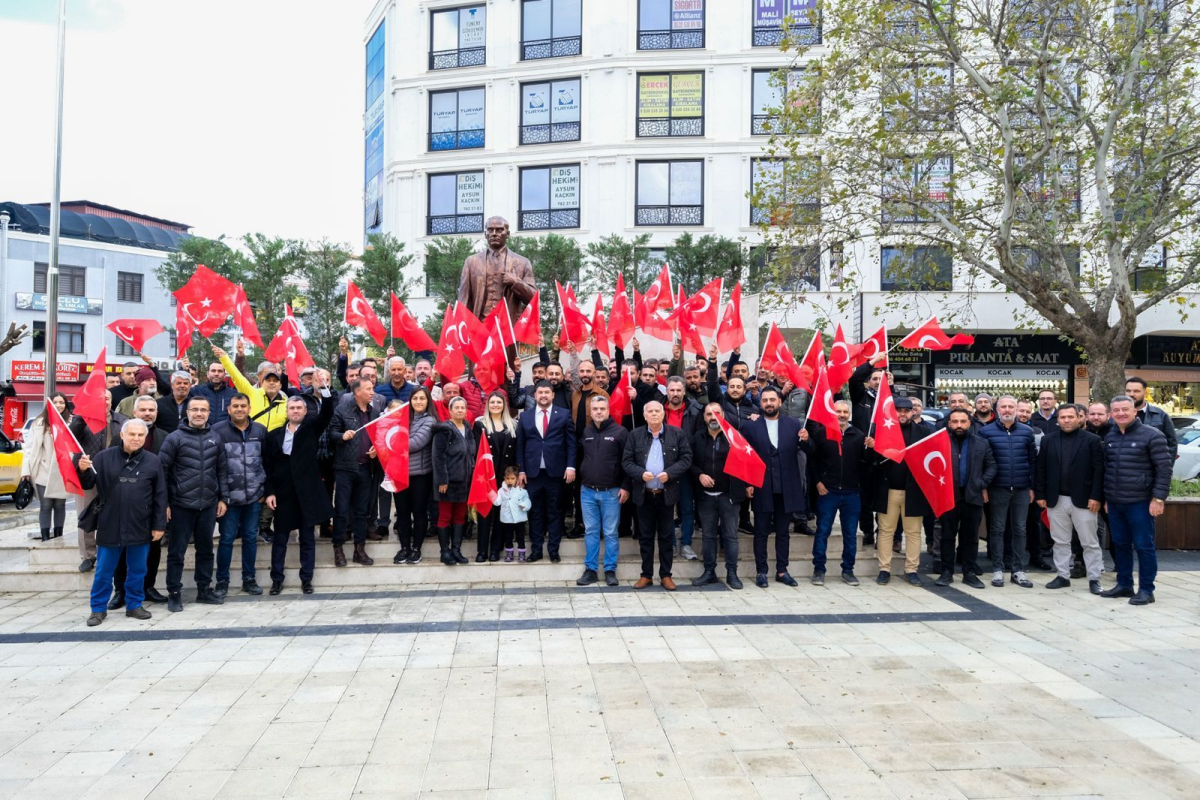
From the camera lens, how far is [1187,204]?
42.0 feet

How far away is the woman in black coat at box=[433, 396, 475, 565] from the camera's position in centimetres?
907

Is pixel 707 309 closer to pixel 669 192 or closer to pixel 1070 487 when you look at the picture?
pixel 1070 487

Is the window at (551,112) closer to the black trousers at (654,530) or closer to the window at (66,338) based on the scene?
the black trousers at (654,530)

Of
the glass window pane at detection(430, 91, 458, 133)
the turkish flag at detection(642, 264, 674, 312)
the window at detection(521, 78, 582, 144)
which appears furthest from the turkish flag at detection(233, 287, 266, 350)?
the glass window pane at detection(430, 91, 458, 133)

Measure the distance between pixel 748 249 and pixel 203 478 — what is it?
20.0 m

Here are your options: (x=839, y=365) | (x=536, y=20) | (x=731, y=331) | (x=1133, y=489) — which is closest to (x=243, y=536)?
(x=731, y=331)

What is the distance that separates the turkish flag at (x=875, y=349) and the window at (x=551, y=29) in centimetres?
2395

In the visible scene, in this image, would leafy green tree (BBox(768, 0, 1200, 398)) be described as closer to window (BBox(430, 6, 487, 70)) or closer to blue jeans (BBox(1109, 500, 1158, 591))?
blue jeans (BBox(1109, 500, 1158, 591))

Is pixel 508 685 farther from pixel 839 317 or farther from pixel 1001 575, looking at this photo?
pixel 839 317

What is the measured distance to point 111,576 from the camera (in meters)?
7.87

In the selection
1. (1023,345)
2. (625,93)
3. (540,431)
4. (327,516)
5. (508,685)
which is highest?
(625,93)

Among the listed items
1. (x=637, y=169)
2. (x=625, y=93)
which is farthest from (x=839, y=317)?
(x=625, y=93)

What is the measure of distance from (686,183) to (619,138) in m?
2.87

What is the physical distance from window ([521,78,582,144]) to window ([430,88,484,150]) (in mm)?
1757
